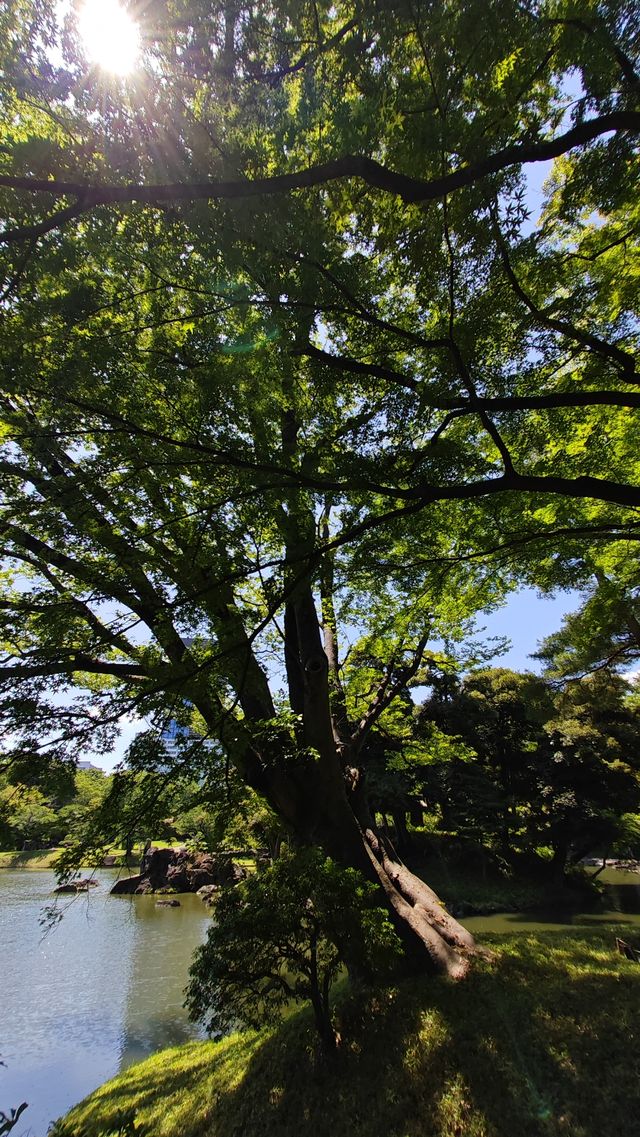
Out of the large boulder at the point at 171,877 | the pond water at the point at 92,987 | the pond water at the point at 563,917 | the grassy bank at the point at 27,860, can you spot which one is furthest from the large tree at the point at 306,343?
the grassy bank at the point at 27,860

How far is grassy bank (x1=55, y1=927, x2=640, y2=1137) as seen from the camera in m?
3.59

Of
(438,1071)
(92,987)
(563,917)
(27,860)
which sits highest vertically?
(438,1071)

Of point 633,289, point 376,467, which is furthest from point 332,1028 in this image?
point 633,289

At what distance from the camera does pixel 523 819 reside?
55.3 ft

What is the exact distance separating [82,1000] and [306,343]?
42.3 feet

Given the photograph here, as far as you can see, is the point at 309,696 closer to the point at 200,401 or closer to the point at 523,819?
the point at 200,401

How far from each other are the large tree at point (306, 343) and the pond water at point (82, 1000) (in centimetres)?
299

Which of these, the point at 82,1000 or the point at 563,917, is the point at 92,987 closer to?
the point at 82,1000

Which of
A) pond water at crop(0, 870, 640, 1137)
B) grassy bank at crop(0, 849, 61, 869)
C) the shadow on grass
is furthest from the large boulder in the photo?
the shadow on grass

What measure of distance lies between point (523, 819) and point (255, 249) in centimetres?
1895

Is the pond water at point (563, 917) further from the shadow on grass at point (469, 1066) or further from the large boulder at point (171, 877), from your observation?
the large boulder at point (171, 877)

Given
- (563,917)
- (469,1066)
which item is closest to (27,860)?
(563,917)

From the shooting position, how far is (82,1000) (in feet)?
32.1

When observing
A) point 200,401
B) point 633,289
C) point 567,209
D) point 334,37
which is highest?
point 334,37
